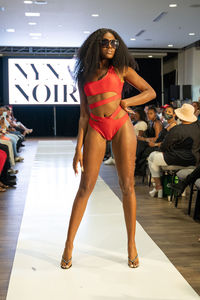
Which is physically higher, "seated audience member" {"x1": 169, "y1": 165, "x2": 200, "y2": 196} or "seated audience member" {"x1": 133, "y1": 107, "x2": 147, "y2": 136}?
"seated audience member" {"x1": 133, "y1": 107, "x2": 147, "y2": 136}

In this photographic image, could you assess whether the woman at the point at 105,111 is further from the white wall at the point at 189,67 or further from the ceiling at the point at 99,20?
the white wall at the point at 189,67

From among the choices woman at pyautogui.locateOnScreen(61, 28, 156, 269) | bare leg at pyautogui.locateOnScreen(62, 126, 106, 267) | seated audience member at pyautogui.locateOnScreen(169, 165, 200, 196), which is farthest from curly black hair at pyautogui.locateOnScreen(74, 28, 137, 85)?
seated audience member at pyautogui.locateOnScreen(169, 165, 200, 196)

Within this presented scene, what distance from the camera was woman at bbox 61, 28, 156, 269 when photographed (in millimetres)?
2410

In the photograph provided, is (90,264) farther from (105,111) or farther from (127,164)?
(105,111)

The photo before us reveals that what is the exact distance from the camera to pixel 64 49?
1576cm

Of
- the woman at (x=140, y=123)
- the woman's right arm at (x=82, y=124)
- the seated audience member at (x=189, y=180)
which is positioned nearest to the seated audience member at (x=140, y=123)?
the woman at (x=140, y=123)

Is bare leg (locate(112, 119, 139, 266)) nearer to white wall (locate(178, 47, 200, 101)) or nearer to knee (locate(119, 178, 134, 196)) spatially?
knee (locate(119, 178, 134, 196))

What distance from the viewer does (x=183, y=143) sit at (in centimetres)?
448

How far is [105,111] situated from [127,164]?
318 millimetres

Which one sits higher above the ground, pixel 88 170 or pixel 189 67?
pixel 189 67

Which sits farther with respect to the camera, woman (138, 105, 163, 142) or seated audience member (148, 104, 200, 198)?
woman (138, 105, 163, 142)

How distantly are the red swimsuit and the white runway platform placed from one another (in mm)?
760

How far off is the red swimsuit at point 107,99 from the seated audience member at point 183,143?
2.09 meters

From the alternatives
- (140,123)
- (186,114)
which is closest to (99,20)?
(140,123)
